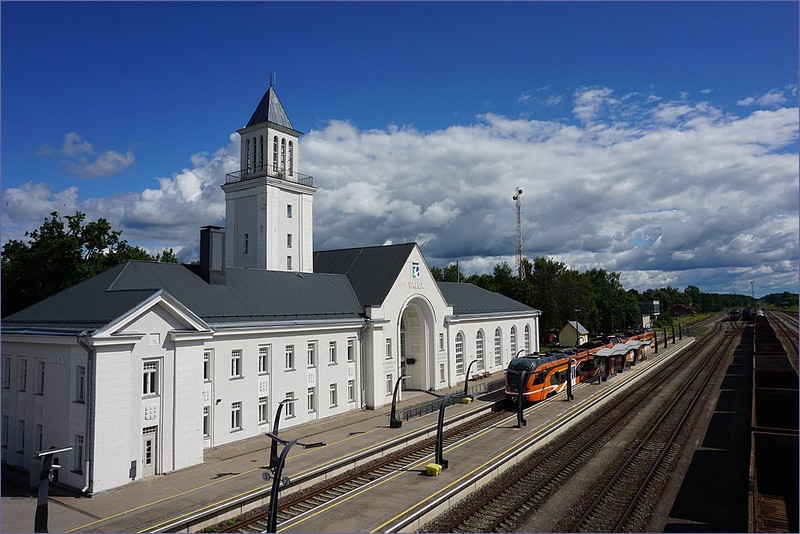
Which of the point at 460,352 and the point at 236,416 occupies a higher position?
the point at 460,352

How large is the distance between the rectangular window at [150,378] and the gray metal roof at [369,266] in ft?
60.5

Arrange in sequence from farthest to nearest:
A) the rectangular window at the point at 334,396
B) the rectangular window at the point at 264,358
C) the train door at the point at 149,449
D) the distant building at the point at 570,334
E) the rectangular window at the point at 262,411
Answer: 1. the distant building at the point at 570,334
2. the rectangular window at the point at 334,396
3. the rectangular window at the point at 264,358
4. the rectangular window at the point at 262,411
5. the train door at the point at 149,449

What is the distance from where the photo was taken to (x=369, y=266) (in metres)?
46.0

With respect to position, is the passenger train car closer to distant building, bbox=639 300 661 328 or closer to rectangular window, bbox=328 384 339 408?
rectangular window, bbox=328 384 339 408

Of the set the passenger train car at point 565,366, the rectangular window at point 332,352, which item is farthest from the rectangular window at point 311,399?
the passenger train car at point 565,366

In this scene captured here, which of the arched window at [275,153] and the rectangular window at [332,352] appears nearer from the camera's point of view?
the rectangular window at [332,352]

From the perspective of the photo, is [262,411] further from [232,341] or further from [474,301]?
[474,301]

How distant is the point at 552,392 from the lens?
138 feet

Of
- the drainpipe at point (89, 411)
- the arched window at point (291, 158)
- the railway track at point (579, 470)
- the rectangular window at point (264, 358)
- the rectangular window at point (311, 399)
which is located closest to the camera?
the railway track at point (579, 470)

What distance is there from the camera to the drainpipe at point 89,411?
2231 centimetres

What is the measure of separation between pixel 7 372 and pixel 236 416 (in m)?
11.9

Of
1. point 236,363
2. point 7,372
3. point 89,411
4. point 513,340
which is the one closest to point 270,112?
point 236,363

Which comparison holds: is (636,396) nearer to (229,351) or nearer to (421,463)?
(421,463)

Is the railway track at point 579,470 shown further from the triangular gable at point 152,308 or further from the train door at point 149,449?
the triangular gable at point 152,308
